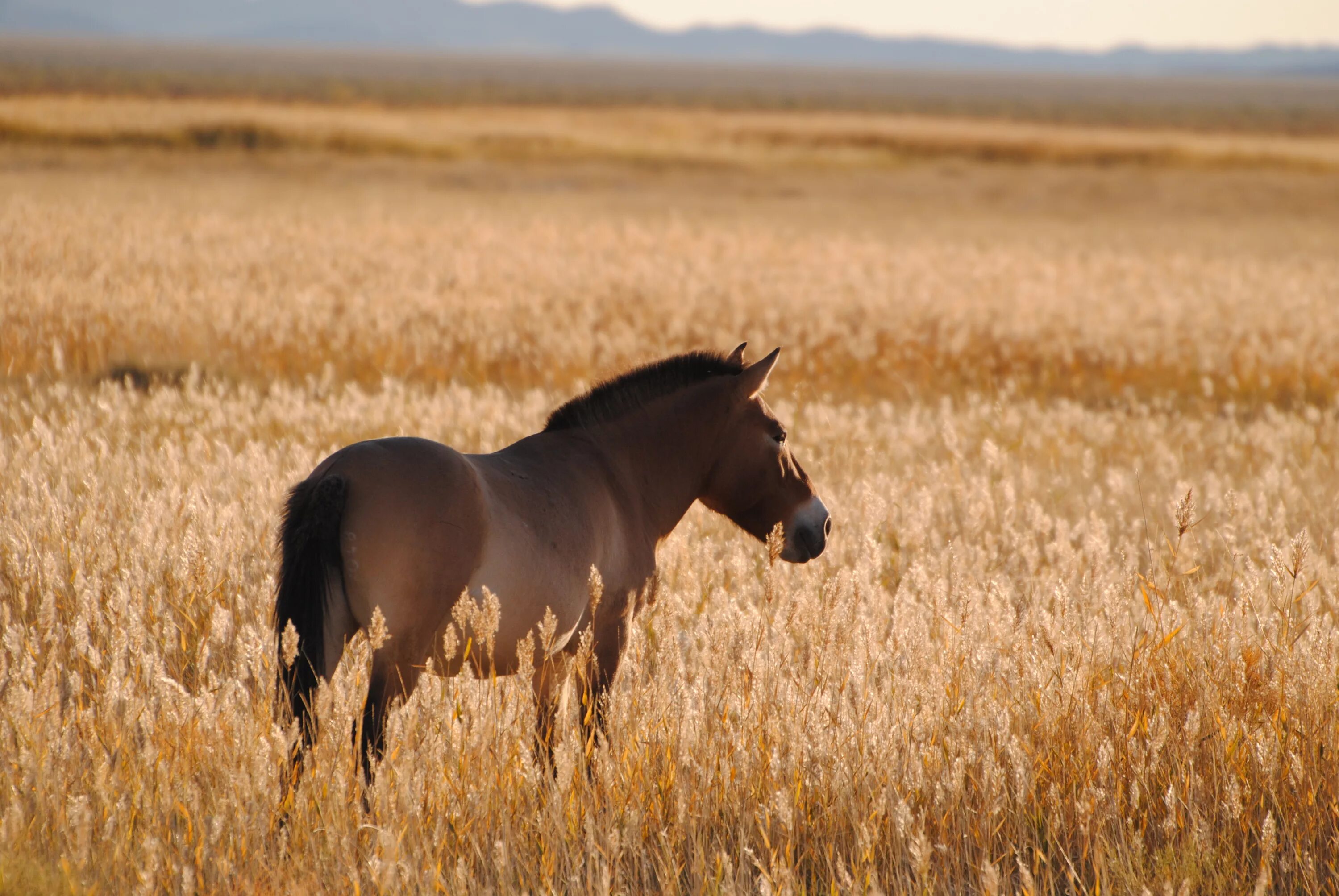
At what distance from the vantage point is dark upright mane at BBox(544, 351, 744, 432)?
4.59m

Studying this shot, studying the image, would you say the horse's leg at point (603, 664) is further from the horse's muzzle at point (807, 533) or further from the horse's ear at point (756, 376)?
the horse's ear at point (756, 376)

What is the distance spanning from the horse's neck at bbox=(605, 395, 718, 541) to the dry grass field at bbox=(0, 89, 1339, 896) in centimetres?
51

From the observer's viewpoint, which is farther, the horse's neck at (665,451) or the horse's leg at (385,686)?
the horse's neck at (665,451)

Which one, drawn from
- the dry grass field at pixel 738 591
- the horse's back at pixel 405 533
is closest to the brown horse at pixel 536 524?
the horse's back at pixel 405 533

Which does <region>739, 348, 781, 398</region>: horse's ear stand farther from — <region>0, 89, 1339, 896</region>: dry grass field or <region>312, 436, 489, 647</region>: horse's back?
<region>312, 436, 489, 647</region>: horse's back

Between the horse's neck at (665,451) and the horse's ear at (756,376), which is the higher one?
the horse's ear at (756,376)

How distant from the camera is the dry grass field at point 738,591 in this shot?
344 centimetres

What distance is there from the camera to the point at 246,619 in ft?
17.0

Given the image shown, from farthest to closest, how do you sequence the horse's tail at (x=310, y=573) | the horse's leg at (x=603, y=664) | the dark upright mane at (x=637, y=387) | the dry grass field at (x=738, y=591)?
1. the dark upright mane at (x=637, y=387)
2. the horse's leg at (x=603, y=664)
3. the dry grass field at (x=738, y=591)
4. the horse's tail at (x=310, y=573)

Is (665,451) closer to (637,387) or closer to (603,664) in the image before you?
(637,387)

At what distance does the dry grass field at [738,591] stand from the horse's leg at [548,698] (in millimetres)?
147

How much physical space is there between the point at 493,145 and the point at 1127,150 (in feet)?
113

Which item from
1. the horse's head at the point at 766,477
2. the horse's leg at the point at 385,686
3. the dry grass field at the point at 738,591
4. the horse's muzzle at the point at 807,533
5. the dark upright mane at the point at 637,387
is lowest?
the dry grass field at the point at 738,591

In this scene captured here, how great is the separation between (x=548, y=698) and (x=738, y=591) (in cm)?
213
